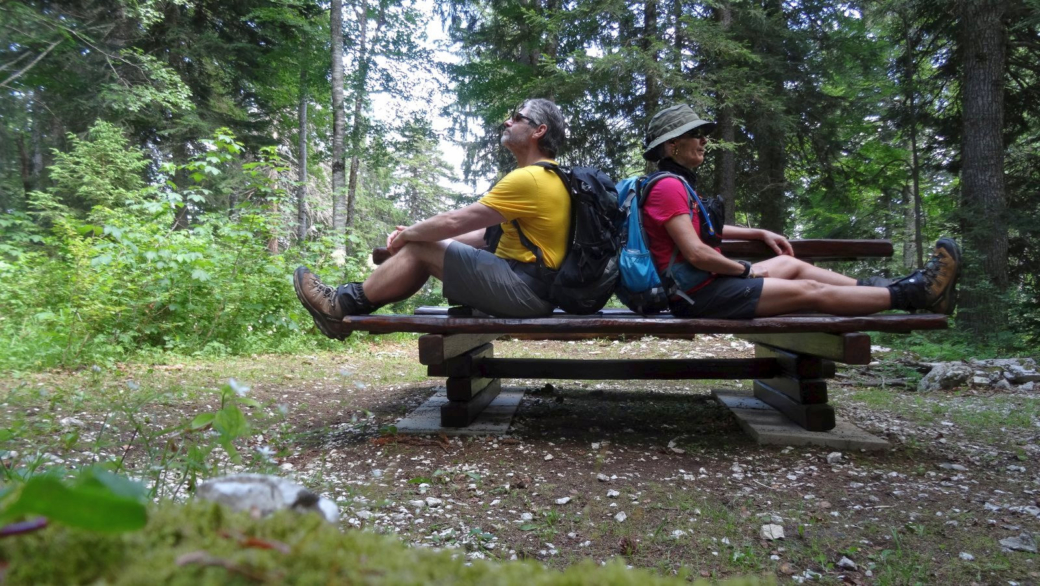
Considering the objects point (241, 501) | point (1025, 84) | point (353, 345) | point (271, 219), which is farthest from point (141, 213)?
point (1025, 84)

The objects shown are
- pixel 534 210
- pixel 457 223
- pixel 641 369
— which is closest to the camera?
pixel 457 223

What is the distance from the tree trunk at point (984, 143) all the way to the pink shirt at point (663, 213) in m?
7.44

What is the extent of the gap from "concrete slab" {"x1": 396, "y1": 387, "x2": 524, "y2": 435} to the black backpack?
102 centimetres

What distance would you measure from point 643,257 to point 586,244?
0.39 metres

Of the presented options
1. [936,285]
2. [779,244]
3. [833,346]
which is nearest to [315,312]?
[833,346]

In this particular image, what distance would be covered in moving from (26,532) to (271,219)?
789 cm

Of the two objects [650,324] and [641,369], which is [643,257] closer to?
[650,324]

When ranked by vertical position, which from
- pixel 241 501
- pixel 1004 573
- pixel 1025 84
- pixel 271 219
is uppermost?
pixel 1025 84

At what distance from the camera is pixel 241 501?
0.88 meters

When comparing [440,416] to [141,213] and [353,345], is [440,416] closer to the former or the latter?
[353,345]

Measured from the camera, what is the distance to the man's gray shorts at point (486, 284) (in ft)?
11.7

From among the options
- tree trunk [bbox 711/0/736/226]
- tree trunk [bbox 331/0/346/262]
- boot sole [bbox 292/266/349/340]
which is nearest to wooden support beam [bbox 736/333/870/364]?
boot sole [bbox 292/266/349/340]

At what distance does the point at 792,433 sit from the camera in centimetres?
369

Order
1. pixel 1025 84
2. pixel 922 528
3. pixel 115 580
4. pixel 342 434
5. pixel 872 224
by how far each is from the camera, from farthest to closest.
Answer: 1. pixel 872 224
2. pixel 1025 84
3. pixel 342 434
4. pixel 922 528
5. pixel 115 580
